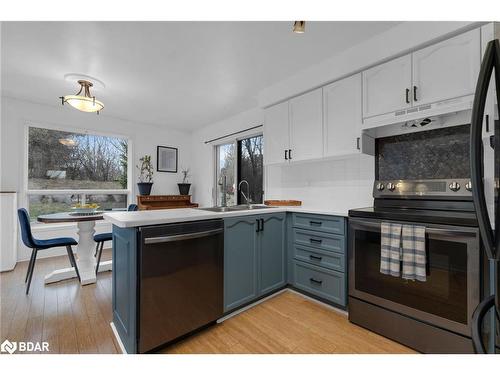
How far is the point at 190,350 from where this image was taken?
1.60 m

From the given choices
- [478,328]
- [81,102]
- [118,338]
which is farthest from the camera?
[81,102]

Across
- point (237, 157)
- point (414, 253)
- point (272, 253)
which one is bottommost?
point (272, 253)

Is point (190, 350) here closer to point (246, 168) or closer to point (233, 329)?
point (233, 329)

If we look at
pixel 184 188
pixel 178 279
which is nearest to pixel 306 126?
pixel 178 279

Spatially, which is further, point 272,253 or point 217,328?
point 272,253

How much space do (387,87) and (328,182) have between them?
1.10 m

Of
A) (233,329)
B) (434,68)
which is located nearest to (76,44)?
(233,329)

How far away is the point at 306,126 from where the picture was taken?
261 centimetres

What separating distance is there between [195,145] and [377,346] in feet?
15.2

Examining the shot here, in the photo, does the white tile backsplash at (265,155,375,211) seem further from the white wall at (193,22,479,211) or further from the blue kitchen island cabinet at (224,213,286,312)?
the blue kitchen island cabinet at (224,213,286,312)

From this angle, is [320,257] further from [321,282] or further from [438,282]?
[438,282]

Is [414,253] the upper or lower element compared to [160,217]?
lower

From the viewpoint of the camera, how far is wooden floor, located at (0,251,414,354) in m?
1.63

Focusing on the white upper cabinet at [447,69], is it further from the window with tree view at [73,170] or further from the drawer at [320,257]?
the window with tree view at [73,170]
